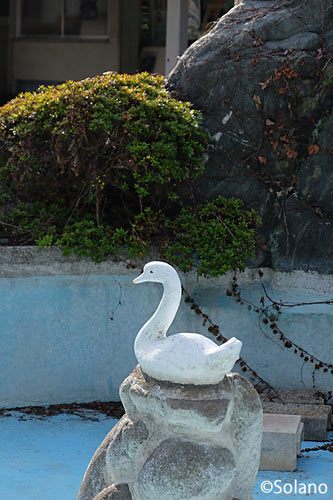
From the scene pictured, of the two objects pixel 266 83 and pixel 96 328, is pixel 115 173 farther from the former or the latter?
pixel 266 83

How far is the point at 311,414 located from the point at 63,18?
8.63 metres

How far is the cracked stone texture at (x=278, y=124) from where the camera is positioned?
22.6ft

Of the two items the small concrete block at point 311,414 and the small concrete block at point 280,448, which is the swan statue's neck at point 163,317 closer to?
the small concrete block at point 280,448

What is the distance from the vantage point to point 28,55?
42.4 ft

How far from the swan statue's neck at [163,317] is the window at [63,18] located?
9.52m

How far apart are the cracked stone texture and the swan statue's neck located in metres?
3.16

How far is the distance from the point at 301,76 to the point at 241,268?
1607 millimetres

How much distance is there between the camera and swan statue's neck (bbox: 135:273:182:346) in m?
3.76

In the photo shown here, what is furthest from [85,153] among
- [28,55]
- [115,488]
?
[28,55]

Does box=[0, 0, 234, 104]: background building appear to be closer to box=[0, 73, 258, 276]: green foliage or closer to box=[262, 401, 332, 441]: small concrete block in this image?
box=[0, 73, 258, 276]: green foliage

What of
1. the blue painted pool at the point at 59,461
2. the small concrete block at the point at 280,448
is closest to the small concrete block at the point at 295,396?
the blue painted pool at the point at 59,461

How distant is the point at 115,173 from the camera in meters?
6.77

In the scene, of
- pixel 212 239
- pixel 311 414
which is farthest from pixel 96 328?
pixel 311 414

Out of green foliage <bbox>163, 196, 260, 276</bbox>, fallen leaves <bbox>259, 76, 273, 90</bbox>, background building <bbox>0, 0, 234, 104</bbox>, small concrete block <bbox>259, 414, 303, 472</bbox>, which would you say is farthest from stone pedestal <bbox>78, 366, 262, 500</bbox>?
background building <bbox>0, 0, 234, 104</bbox>
